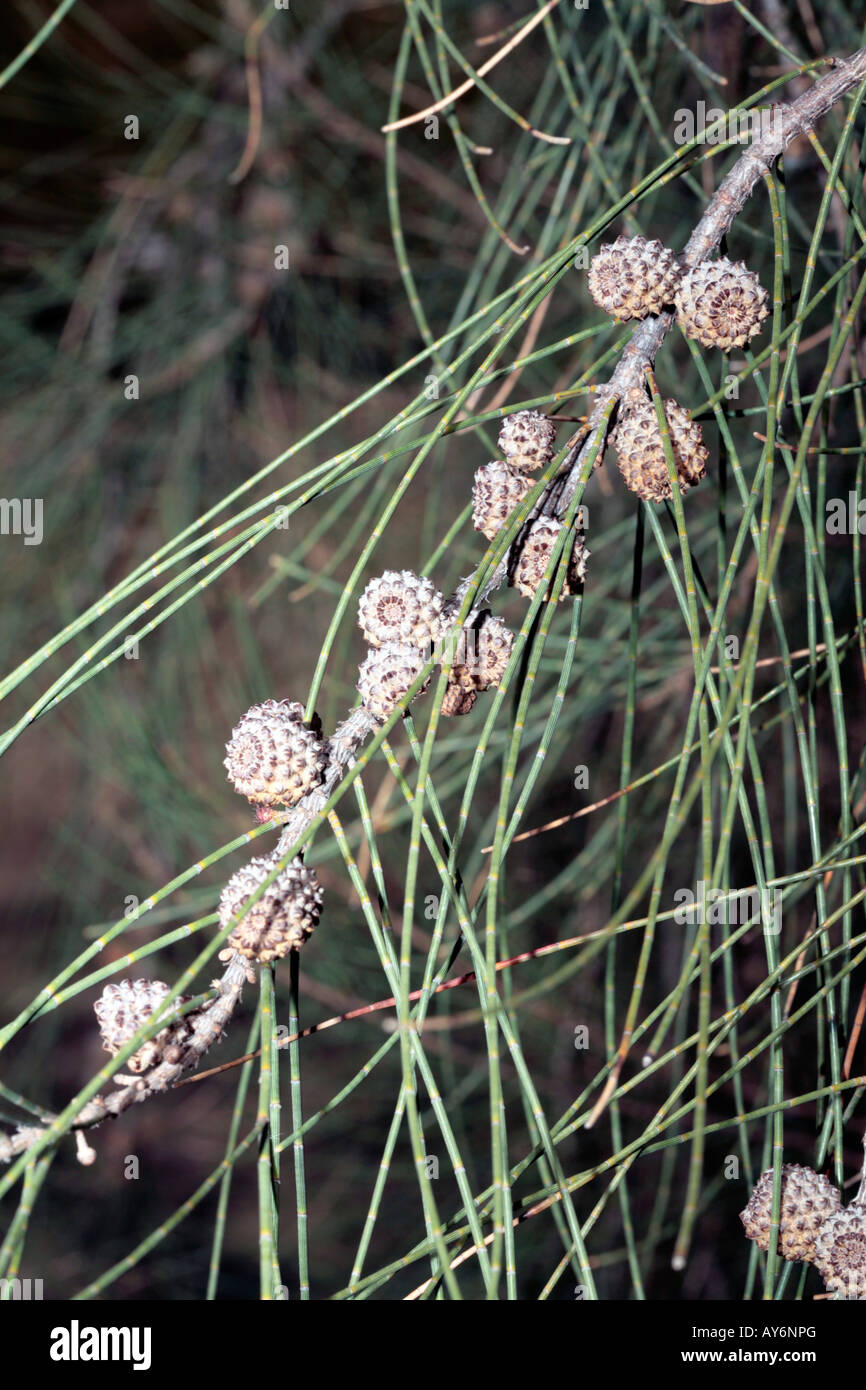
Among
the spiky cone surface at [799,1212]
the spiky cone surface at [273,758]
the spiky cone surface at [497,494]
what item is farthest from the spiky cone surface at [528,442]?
the spiky cone surface at [799,1212]

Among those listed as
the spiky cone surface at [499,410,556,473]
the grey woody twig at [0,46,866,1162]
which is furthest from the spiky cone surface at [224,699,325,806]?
the spiky cone surface at [499,410,556,473]

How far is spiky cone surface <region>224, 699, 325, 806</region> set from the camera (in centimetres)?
32

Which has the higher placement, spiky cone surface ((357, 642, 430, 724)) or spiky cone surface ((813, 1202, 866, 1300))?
spiky cone surface ((357, 642, 430, 724))

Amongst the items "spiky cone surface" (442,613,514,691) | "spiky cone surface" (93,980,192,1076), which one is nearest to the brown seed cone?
"spiky cone surface" (442,613,514,691)

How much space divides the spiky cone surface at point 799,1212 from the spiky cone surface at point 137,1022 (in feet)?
0.62

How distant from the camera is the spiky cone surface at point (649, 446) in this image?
35cm

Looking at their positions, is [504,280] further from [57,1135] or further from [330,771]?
[57,1135]

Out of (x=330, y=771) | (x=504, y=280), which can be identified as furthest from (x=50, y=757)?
(x=330, y=771)

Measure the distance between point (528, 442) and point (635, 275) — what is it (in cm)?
6

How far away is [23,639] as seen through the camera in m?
1.08

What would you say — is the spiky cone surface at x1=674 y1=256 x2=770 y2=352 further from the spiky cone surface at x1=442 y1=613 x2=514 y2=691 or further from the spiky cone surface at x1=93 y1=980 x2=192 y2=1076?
the spiky cone surface at x1=93 y1=980 x2=192 y2=1076

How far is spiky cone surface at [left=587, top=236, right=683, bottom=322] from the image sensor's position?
1.14ft

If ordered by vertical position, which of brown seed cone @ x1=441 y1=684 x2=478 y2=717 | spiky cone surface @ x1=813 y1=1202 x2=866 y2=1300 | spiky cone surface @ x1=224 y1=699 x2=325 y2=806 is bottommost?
spiky cone surface @ x1=813 y1=1202 x2=866 y2=1300

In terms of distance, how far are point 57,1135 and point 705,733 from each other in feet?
0.63
